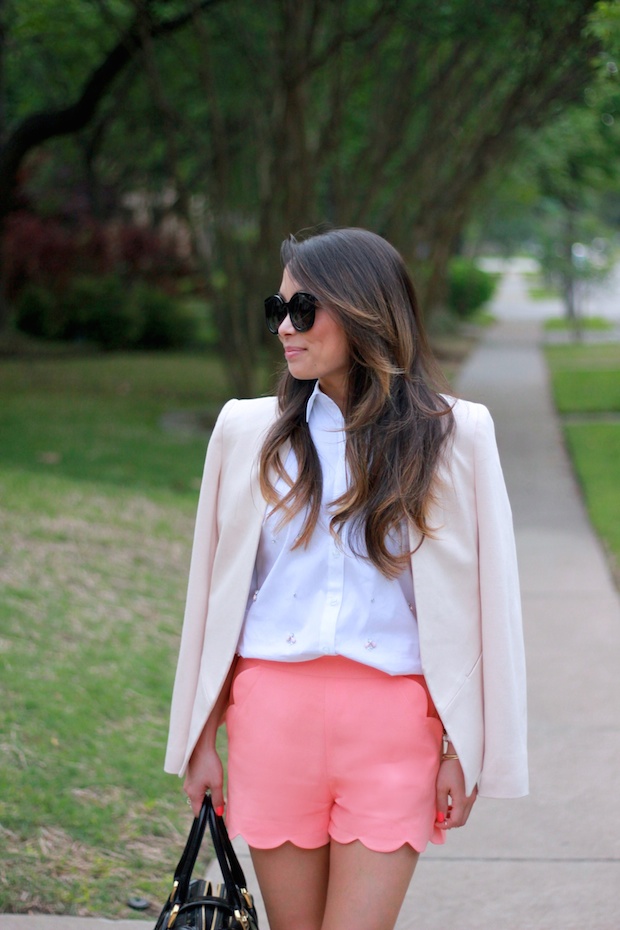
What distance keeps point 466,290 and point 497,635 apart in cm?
3280

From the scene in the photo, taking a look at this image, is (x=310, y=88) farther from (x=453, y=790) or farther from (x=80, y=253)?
(x=453, y=790)

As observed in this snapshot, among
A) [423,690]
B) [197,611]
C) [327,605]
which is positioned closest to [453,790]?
[423,690]

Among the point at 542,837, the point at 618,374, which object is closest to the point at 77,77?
the point at 618,374

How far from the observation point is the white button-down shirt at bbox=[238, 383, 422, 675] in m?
2.18

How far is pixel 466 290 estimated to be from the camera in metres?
34.3

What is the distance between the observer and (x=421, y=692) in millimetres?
2227

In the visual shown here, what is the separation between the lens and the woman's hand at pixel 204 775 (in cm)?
237

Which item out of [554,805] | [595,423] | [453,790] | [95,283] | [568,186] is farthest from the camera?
[568,186]

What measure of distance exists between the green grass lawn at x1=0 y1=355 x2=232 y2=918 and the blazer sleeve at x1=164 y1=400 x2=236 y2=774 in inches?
49.0

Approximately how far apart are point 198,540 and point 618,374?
695 inches

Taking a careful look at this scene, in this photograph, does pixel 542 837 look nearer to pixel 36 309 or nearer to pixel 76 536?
pixel 76 536

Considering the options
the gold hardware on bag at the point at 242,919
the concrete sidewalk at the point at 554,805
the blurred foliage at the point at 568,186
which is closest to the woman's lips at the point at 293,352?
the gold hardware on bag at the point at 242,919

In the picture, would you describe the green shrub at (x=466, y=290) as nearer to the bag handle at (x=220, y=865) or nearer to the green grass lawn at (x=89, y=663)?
the green grass lawn at (x=89, y=663)

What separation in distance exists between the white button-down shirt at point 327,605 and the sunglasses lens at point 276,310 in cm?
25
